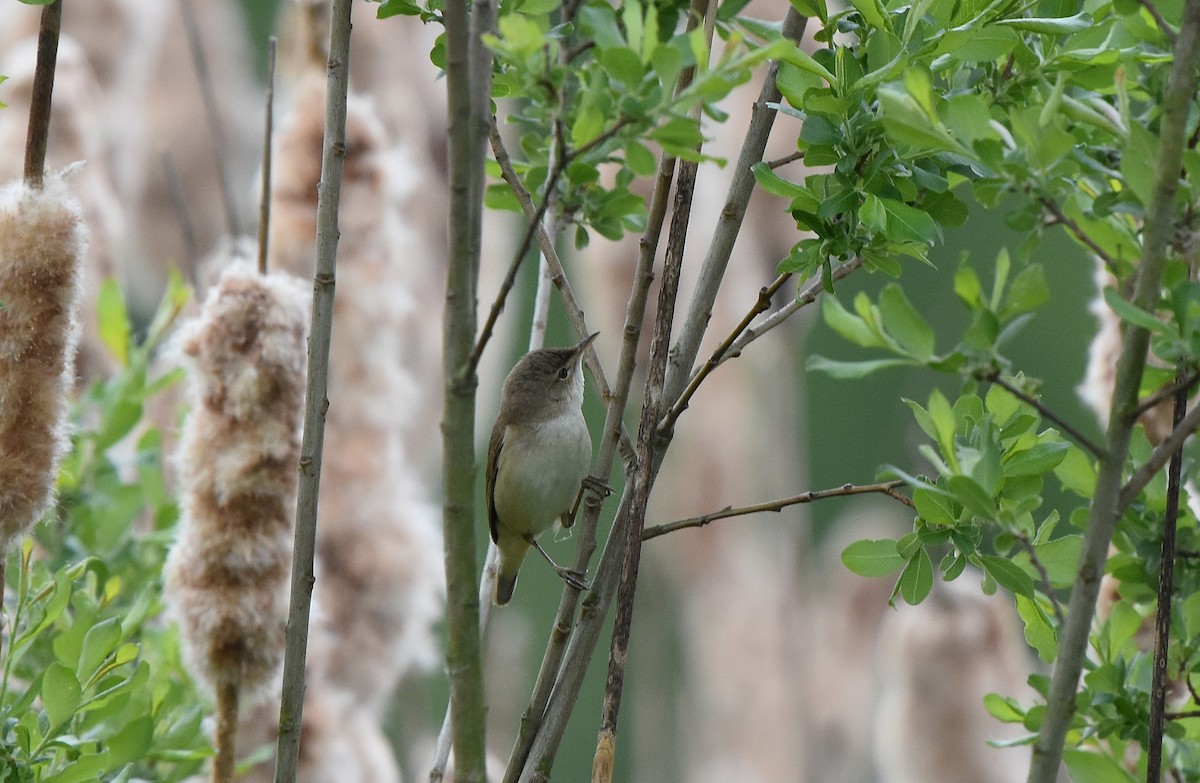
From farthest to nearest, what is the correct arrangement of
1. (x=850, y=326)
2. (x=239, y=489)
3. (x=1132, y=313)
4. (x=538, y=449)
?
(x=538, y=449) → (x=239, y=489) → (x=850, y=326) → (x=1132, y=313)

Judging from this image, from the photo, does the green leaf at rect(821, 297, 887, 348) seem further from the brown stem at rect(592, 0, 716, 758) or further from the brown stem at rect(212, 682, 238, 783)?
the brown stem at rect(212, 682, 238, 783)

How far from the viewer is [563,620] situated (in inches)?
38.4

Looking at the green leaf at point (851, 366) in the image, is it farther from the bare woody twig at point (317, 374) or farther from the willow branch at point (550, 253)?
the bare woody twig at point (317, 374)

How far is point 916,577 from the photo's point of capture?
0.98 m

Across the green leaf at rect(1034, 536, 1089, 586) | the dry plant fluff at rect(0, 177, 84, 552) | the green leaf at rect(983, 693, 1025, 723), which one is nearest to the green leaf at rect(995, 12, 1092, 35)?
the green leaf at rect(1034, 536, 1089, 586)

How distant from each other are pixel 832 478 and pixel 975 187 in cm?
845

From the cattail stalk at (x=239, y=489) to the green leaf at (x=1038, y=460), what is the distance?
0.77 meters

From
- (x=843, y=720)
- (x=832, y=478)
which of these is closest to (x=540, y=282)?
(x=843, y=720)

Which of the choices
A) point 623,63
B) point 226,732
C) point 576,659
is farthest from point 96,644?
point 623,63

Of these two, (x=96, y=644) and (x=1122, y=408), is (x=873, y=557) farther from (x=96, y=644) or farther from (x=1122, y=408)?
(x=96, y=644)

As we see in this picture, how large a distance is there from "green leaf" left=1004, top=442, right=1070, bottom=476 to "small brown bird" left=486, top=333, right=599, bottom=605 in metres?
0.92

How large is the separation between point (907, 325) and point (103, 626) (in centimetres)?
74

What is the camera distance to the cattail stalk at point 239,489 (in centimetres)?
127

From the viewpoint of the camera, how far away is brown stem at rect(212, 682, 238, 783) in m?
1.15
